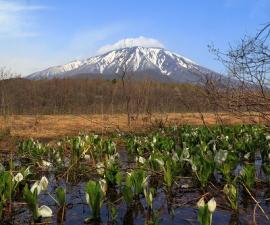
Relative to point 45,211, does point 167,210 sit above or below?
below

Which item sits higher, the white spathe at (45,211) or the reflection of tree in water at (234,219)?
the white spathe at (45,211)

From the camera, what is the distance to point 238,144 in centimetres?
883

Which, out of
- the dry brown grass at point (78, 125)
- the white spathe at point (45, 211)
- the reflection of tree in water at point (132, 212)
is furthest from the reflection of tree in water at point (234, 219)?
the dry brown grass at point (78, 125)

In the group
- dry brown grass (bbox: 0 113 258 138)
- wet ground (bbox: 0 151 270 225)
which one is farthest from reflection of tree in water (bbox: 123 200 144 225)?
dry brown grass (bbox: 0 113 258 138)

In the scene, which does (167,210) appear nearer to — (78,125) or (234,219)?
(234,219)

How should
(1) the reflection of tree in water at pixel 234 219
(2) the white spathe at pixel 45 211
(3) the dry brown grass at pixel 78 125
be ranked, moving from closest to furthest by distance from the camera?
1. (2) the white spathe at pixel 45 211
2. (1) the reflection of tree in water at pixel 234 219
3. (3) the dry brown grass at pixel 78 125

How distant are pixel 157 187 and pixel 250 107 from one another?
215 cm

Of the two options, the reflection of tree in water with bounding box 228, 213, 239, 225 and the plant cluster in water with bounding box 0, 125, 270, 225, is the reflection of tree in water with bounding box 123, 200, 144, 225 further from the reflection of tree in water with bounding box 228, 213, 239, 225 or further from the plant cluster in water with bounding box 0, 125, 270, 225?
the reflection of tree in water with bounding box 228, 213, 239, 225

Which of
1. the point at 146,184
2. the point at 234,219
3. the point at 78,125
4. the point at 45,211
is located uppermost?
the point at 78,125

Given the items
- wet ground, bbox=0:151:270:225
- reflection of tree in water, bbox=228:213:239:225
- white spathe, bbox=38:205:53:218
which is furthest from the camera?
wet ground, bbox=0:151:270:225

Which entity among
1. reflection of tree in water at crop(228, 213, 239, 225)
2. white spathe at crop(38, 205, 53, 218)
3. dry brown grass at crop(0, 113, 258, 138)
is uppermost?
dry brown grass at crop(0, 113, 258, 138)

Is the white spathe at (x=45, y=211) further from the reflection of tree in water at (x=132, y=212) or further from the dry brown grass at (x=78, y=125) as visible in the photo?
the dry brown grass at (x=78, y=125)

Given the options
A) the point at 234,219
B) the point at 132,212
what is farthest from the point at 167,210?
the point at 234,219

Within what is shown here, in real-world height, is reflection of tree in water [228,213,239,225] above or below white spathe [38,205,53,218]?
below
